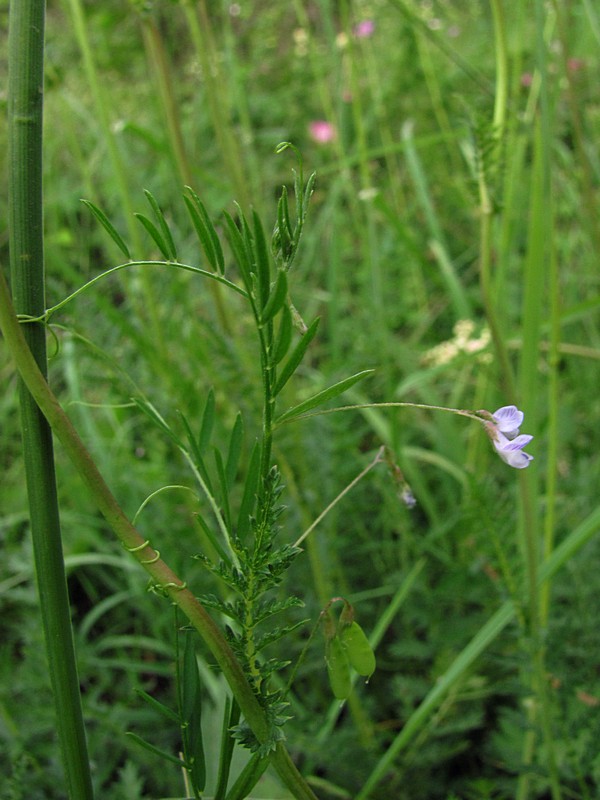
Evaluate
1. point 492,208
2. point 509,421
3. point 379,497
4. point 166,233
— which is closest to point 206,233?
point 166,233

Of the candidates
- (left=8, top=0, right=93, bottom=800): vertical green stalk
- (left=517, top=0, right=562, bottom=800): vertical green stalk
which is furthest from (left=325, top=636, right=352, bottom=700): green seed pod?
(left=517, top=0, right=562, bottom=800): vertical green stalk

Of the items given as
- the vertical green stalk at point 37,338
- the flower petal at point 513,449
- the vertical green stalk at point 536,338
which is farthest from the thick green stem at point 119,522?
the vertical green stalk at point 536,338

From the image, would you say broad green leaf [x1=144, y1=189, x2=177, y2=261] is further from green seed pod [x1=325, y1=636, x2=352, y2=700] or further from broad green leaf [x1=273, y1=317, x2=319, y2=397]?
green seed pod [x1=325, y1=636, x2=352, y2=700]

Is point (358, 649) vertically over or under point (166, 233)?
under

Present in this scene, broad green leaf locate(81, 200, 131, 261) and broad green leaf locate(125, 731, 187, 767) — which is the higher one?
broad green leaf locate(81, 200, 131, 261)

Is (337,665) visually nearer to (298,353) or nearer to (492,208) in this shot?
(298,353)

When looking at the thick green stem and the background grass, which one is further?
the background grass
